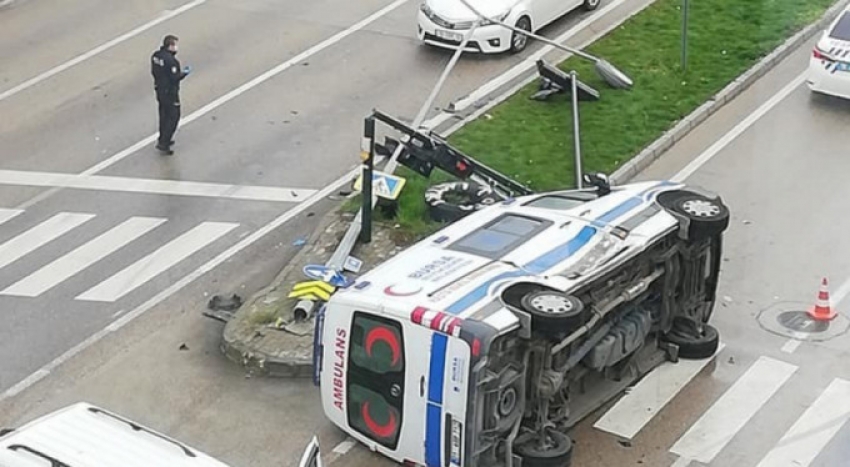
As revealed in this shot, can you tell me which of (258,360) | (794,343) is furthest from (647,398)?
(258,360)

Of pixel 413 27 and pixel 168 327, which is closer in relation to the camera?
pixel 168 327

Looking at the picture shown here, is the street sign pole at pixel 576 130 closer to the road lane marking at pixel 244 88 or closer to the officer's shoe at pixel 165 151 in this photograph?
the road lane marking at pixel 244 88

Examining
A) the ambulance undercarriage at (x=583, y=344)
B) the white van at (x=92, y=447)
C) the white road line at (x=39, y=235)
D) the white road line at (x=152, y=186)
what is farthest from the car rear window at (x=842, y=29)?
the white van at (x=92, y=447)

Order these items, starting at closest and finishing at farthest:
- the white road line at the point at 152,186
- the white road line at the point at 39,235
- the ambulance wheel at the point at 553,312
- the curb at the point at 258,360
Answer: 1. the ambulance wheel at the point at 553,312
2. the curb at the point at 258,360
3. the white road line at the point at 39,235
4. the white road line at the point at 152,186

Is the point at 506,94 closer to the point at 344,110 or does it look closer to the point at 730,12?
the point at 344,110

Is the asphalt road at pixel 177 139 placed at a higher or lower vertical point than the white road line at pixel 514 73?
lower

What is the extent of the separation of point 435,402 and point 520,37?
1145 centimetres

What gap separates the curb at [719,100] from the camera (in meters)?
19.8

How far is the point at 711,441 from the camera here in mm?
14227

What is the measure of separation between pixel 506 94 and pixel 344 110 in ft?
7.13

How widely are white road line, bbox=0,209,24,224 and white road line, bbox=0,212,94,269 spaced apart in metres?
0.43

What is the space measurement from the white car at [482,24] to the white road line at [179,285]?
4.05 metres

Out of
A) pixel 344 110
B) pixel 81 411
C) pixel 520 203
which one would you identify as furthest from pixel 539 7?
pixel 81 411

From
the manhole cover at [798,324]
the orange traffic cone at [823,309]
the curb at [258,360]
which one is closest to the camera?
the curb at [258,360]
